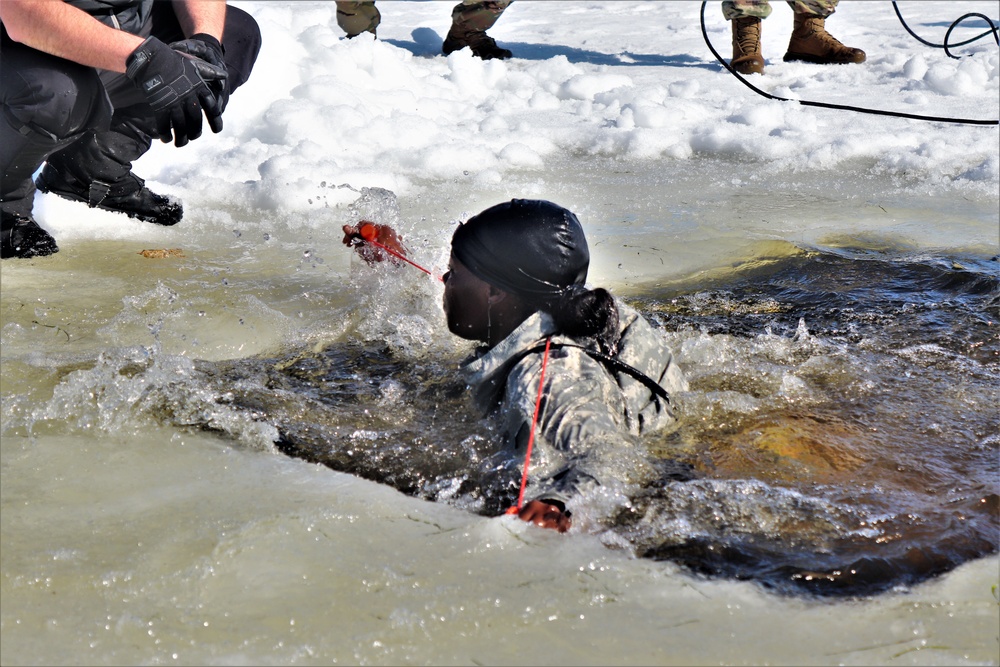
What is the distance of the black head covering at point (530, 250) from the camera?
2.73 metres

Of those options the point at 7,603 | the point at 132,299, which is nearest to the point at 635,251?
the point at 132,299

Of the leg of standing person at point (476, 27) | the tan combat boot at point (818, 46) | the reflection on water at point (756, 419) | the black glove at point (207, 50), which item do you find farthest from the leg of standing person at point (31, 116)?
the tan combat boot at point (818, 46)

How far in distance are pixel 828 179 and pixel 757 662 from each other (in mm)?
4075

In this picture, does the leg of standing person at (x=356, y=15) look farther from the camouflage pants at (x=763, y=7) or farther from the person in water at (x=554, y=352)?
the person in water at (x=554, y=352)

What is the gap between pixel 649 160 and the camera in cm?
564

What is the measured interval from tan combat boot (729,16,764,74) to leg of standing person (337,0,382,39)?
2810 mm

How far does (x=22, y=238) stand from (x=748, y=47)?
217 inches

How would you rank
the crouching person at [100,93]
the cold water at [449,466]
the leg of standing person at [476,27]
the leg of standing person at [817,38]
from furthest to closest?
the leg of standing person at [476,27]
the leg of standing person at [817,38]
the crouching person at [100,93]
the cold water at [449,466]

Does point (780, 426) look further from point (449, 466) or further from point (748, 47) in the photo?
point (748, 47)

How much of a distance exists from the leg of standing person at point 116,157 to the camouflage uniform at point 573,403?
207 centimetres

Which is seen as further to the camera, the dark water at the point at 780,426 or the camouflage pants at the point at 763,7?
the camouflage pants at the point at 763,7

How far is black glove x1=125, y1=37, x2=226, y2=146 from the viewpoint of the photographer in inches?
134

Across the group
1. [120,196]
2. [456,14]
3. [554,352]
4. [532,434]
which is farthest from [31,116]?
[456,14]

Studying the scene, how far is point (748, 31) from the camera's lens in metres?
7.41
